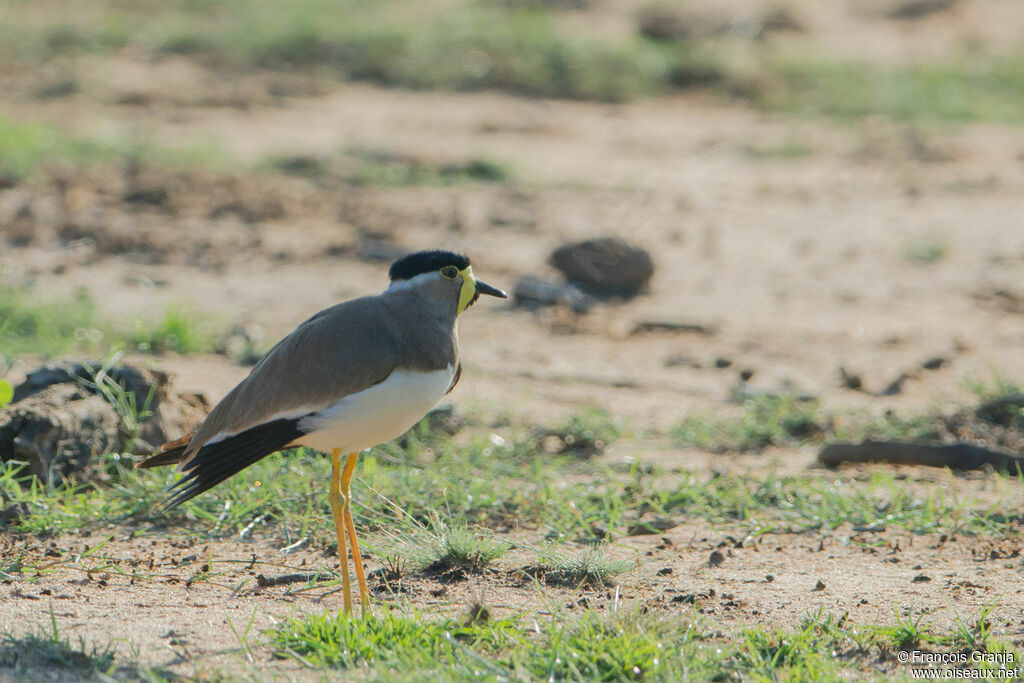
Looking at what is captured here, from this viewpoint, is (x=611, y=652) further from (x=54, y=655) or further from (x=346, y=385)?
(x=54, y=655)

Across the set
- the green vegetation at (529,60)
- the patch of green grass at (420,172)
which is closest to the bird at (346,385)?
the patch of green grass at (420,172)

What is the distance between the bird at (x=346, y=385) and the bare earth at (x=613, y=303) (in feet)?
1.53

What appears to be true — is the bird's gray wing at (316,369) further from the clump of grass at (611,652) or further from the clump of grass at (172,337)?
the clump of grass at (172,337)

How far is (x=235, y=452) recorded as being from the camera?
12.9ft

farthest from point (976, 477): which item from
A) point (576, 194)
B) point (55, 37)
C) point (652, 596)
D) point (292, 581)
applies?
point (55, 37)

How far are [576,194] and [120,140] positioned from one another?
3671 mm

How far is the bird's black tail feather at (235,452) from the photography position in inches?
153

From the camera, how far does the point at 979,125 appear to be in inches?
472

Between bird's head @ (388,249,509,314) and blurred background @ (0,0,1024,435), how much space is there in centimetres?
198

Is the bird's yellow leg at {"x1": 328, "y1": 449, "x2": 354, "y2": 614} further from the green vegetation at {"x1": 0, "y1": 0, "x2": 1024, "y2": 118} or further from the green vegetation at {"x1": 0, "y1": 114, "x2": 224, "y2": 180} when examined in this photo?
the green vegetation at {"x1": 0, "y1": 0, "x2": 1024, "y2": 118}

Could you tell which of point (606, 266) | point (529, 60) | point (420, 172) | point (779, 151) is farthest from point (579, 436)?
point (529, 60)

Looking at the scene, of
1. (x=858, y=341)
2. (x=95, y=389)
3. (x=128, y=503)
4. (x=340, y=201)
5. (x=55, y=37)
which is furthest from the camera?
(x=55, y=37)

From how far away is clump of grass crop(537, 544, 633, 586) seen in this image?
4.24 meters

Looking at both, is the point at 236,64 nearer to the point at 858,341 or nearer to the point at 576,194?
the point at 576,194
